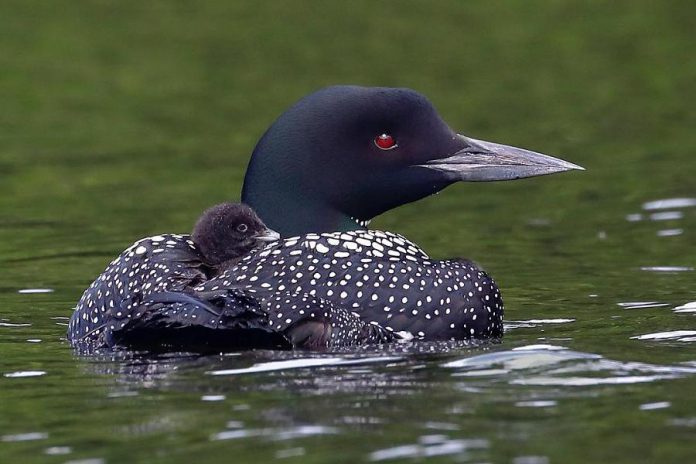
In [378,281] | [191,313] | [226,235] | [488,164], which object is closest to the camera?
[191,313]

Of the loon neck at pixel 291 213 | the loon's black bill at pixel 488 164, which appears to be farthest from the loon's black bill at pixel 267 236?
the loon's black bill at pixel 488 164

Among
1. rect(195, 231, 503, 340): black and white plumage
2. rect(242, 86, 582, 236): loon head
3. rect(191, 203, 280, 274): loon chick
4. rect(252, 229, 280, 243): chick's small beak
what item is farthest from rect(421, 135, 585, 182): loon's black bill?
rect(191, 203, 280, 274): loon chick

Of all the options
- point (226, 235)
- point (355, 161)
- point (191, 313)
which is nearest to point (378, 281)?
point (226, 235)

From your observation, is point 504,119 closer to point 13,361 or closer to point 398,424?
point 13,361

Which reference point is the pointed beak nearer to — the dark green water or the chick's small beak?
the chick's small beak

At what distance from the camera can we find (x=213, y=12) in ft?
65.7

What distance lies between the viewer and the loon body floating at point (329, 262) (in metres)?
6.46

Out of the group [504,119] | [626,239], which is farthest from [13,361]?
[504,119]

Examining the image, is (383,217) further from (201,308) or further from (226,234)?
(201,308)

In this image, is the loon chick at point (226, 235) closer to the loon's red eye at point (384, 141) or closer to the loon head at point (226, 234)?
the loon head at point (226, 234)

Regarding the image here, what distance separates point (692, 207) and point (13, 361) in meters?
5.20

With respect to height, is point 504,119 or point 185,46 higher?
point 185,46

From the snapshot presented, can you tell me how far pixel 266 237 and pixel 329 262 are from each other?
44cm

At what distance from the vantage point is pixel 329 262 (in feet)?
22.0
